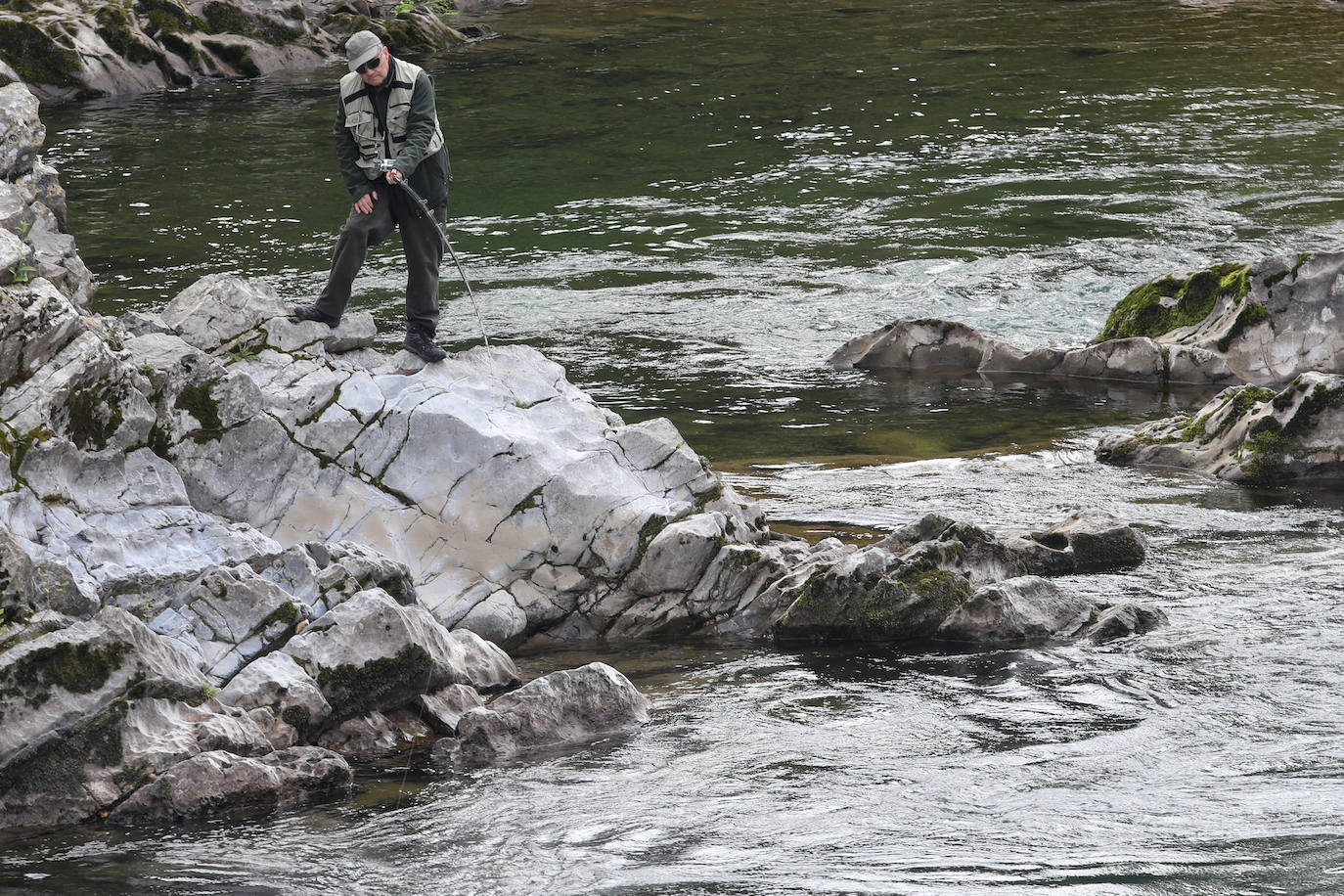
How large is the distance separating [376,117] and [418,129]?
32 centimetres

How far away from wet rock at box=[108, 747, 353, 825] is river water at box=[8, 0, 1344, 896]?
0.52 ft

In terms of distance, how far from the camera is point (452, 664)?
8.22 m

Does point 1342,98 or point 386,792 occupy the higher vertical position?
point 1342,98

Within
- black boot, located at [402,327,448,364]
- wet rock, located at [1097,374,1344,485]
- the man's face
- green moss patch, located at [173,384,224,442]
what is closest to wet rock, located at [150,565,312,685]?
green moss patch, located at [173,384,224,442]

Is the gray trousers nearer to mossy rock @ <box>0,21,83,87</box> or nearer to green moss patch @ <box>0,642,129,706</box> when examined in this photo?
green moss patch @ <box>0,642,129,706</box>

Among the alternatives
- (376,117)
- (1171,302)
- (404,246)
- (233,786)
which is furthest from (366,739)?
(1171,302)

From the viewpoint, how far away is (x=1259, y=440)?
11.8 m

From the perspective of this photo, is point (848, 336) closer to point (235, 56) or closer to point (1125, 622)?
point (1125, 622)

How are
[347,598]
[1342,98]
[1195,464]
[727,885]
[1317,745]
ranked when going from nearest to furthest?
[727,885] < [1317,745] < [347,598] < [1195,464] < [1342,98]

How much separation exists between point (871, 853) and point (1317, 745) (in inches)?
94.5

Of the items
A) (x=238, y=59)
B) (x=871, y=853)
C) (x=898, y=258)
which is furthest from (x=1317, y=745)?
(x=238, y=59)

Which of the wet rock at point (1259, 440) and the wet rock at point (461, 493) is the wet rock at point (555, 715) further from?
the wet rock at point (1259, 440)

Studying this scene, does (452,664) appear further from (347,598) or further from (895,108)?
(895,108)

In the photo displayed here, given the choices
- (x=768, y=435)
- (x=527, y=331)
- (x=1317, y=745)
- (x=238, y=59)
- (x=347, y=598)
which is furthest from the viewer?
(x=238, y=59)
